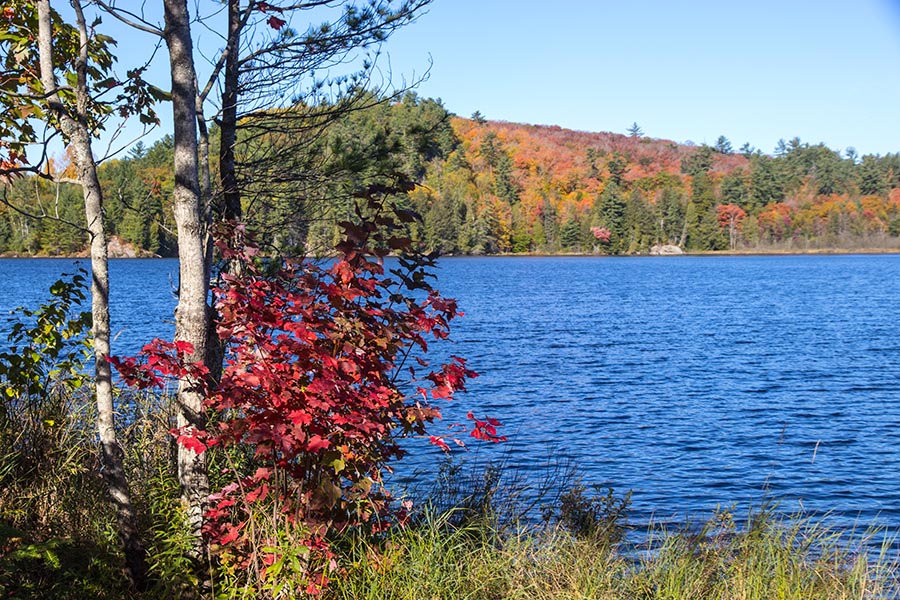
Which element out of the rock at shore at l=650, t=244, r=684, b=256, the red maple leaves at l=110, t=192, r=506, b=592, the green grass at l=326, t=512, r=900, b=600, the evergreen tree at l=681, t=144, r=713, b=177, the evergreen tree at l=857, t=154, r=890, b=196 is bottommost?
the rock at shore at l=650, t=244, r=684, b=256

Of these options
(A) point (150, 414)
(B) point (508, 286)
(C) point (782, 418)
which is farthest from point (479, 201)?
(A) point (150, 414)

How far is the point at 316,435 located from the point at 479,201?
14453cm

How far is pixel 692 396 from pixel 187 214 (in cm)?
1744

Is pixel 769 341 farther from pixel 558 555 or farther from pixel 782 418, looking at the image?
pixel 558 555

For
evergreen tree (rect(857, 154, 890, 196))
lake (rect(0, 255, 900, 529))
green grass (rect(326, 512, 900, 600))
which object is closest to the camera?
green grass (rect(326, 512, 900, 600))

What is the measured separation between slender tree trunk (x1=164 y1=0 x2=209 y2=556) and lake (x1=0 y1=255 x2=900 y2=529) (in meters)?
0.83

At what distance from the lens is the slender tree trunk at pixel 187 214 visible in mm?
5266

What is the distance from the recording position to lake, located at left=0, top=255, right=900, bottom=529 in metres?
12.9

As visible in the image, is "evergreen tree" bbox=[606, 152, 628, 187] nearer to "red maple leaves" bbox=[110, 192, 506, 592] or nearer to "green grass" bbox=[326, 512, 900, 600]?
"green grass" bbox=[326, 512, 900, 600]

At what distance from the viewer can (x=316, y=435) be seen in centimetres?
450

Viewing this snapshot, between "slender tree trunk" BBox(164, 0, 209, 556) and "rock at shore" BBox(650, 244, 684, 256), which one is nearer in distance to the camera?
"slender tree trunk" BBox(164, 0, 209, 556)

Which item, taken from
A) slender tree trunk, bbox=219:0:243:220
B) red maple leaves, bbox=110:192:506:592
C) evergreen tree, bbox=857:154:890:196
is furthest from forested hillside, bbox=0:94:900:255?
red maple leaves, bbox=110:192:506:592

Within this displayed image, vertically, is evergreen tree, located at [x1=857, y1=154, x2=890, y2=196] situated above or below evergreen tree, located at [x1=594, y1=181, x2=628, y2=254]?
above

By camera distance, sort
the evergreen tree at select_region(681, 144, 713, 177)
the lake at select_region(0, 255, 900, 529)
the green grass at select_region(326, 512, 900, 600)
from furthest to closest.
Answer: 1. the evergreen tree at select_region(681, 144, 713, 177)
2. the lake at select_region(0, 255, 900, 529)
3. the green grass at select_region(326, 512, 900, 600)
